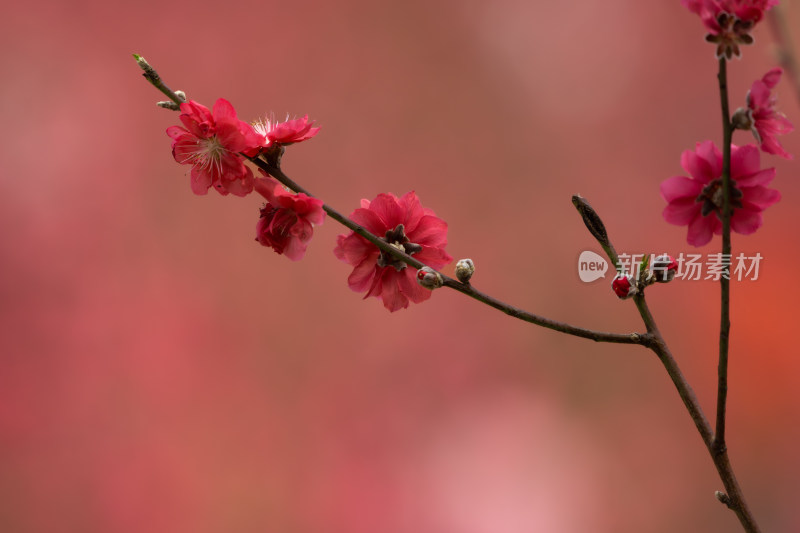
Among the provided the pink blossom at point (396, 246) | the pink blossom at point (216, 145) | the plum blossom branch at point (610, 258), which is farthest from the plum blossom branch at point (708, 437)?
the pink blossom at point (216, 145)

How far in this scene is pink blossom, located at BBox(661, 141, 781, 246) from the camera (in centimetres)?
39

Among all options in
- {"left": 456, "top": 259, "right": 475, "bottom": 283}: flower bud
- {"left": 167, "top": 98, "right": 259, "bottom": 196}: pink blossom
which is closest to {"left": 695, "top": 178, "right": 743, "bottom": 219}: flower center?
{"left": 456, "top": 259, "right": 475, "bottom": 283}: flower bud

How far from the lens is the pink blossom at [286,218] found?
404 millimetres

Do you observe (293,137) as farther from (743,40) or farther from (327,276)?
(327,276)

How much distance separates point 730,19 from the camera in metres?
0.35

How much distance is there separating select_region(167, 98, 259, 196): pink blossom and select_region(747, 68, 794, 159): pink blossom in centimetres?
29

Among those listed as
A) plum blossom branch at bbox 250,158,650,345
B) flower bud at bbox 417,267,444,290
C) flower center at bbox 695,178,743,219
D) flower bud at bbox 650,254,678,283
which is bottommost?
flower bud at bbox 417,267,444,290

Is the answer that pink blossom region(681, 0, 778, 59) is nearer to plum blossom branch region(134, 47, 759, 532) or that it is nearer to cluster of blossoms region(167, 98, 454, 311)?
plum blossom branch region(134, 47, 759, 532)

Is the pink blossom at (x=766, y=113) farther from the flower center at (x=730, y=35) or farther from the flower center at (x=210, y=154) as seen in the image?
the flower center at (x=210, y=154)

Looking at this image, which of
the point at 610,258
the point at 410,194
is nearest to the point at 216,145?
the point at 410,194

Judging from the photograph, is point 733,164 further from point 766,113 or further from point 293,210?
point 293,210

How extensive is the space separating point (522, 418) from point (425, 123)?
0.75m

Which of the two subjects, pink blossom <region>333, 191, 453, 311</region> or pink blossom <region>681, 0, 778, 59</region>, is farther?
pink blossom <region>333, 191, 453, 311</region>

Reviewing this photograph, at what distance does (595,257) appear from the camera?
47 centimetres
